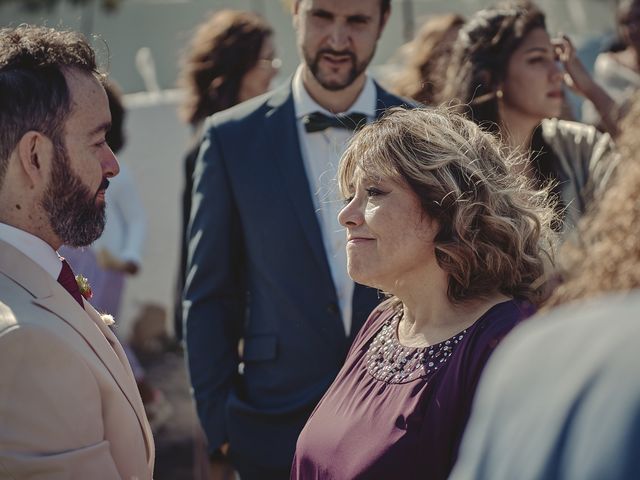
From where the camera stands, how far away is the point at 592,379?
981 millimetres

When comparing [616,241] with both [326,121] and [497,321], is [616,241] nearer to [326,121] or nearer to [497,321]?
[497,321]

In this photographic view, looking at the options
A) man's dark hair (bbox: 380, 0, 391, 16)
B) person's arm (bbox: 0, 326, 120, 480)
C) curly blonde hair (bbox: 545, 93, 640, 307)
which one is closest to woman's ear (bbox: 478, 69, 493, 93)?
man's dark hair (bbox: 380, 0, 391, 16)

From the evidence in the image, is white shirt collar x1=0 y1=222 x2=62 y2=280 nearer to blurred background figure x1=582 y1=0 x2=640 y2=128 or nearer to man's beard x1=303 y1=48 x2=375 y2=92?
man's beard x1=303 y1=48 x2=375 y2=92

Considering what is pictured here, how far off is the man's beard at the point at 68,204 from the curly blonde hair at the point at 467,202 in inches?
29.4

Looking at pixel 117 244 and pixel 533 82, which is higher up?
pixel 533 82

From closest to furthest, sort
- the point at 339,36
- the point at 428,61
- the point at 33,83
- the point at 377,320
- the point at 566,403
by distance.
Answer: the point at 566,403
the point at 33,83
the point at 377,320
the point at 339,36
the point at 428,61

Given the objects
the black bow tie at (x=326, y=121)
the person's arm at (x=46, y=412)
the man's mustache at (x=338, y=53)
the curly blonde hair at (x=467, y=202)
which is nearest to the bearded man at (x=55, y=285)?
the person's arm at (x=46, y=412)

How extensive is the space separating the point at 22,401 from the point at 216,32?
3.72m

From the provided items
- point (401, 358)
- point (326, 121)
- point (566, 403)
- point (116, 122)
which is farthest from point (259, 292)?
point (566, 403)

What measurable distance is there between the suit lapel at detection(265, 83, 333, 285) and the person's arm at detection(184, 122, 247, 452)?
0.20 m

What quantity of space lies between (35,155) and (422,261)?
39.3 inches

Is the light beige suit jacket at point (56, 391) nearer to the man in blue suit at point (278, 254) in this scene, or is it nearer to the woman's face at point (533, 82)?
the man in blue suit at point (278, 254)

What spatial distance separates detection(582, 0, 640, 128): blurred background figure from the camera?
17.1 ft

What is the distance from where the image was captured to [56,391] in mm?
2160
